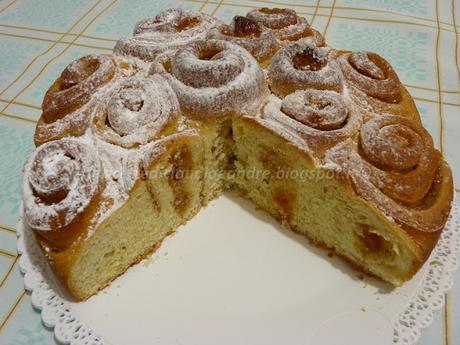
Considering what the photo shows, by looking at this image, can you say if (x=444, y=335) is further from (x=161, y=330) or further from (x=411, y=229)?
(x=161, y=330)

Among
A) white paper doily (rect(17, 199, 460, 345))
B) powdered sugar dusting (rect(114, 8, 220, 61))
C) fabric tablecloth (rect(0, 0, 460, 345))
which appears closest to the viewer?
white paper doily (rect(17, 199, 460, 345))

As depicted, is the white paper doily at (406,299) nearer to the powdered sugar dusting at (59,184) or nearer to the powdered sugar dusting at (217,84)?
Result: the powdered sugar dusting at (59,184)

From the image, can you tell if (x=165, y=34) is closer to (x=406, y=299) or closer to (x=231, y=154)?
(x=231, y=154)

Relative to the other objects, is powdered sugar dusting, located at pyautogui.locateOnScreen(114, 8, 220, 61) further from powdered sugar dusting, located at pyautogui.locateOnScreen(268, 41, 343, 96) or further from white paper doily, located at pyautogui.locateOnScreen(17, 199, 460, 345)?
white paper doily, located at pyautogui.locateOnScreen(17, 199, 460, 345)

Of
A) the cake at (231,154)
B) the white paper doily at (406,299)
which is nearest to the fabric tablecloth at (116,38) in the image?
the white paper doily at (406,299)

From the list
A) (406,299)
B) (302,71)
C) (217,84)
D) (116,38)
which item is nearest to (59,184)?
(217,84)

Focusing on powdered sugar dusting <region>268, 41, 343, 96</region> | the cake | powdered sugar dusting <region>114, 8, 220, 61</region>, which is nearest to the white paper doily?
the cake

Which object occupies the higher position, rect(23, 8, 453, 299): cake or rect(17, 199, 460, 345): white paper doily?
rect(23, 8, 453, 299): cake
